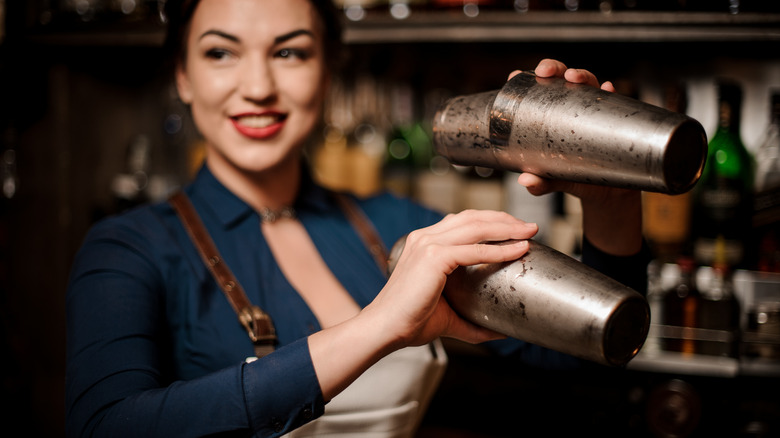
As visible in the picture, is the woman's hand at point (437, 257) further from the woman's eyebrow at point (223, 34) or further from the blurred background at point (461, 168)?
the blurred background at point (461, 168)

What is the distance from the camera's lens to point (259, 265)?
3.22 ft

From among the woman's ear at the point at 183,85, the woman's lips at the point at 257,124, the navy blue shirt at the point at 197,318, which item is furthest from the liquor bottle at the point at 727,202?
the woman's ear at the point at 183,85

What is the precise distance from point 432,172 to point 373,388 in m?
0.72

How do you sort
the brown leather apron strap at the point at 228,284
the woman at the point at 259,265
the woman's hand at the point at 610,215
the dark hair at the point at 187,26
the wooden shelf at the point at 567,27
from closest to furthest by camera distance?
1. the woman at the point at 259,265
2. the woman's hand at the point at 610,215
3. the brown leather apron strap at the point at 228,284
4. the dark hair at the point at 187,26
5. the wooden shelf at the point at 567,27

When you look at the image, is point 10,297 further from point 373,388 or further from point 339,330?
point 339,330

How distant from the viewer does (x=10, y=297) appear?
1.52 metres

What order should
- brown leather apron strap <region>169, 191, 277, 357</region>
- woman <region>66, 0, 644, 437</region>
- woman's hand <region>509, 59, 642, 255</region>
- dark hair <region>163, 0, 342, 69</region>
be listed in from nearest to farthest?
woman <region>66, 0, 644, 437</region>, woman's hand <region>509, 59, 642, 255</region>, brown leather apron strap <region>169, 191, 277, 357</region>, dark hair <region>163, 0, 342, 69</region>

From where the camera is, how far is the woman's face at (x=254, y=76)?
91cm

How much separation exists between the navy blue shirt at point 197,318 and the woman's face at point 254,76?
13cm

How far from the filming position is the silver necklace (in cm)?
107

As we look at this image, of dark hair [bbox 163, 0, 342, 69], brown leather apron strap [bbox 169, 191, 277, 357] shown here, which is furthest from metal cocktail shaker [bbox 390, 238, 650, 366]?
dark hair [bbox 163, 0, 342, 69]

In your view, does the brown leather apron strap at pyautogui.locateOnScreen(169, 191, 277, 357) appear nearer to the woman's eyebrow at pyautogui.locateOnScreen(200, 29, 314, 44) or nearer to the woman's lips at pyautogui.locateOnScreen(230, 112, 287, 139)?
the woman's lips at pyautogui.locateOnScreen(230, 112, 287, 139)

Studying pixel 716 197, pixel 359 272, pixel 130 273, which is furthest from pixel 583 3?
pixel 130 273

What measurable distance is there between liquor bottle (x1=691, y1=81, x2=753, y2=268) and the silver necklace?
789mm
